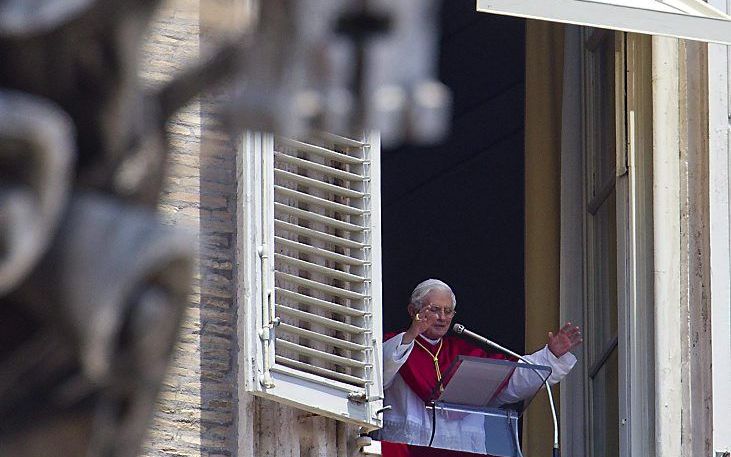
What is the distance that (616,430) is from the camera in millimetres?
9523

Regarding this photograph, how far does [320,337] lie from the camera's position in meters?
7.89

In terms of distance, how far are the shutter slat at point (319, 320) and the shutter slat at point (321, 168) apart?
1.45 ft

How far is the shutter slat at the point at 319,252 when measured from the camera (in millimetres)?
7875

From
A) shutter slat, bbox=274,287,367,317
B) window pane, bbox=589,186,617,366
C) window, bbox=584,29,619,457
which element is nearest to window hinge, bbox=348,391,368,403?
shutter slat, bbox=274,287,367,317

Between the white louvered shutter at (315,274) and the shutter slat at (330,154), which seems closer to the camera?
the white louvered shutter at (315,274)

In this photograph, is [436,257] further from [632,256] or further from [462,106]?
[632,256]

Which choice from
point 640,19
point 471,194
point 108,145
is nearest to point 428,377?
point 640,19

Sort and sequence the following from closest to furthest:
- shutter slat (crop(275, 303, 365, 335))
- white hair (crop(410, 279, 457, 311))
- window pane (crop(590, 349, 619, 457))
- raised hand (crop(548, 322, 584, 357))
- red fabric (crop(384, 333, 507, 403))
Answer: shutter slat (crop(275, 303, 365, 335)) < red fabric (crop(384, 333, 507, 403)) < white hair (crop(410, 279, 457, 311)) < raised hand (crop(548, 322, 584, 357)) < window pane (crop(590, 349, 619, 457))

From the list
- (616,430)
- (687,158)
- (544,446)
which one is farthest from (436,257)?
(687,158)

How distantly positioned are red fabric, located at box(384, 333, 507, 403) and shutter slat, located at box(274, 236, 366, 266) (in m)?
0.83

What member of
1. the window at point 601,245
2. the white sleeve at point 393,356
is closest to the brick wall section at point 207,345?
the white sleeve at point 393,356

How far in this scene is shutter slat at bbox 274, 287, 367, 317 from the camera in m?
7.84

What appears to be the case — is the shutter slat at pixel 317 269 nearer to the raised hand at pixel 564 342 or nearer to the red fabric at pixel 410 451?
the red fabric at pixel 410 451

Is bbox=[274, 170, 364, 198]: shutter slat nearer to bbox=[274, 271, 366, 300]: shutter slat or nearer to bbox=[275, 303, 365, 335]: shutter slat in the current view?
bbox=[274, 271, 366, 300]: shutter slat
